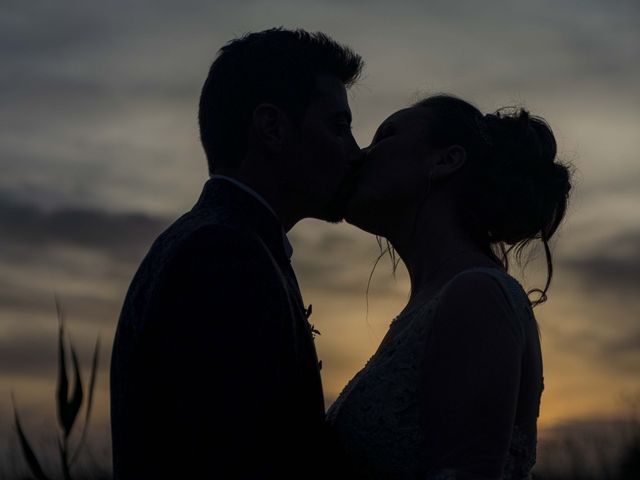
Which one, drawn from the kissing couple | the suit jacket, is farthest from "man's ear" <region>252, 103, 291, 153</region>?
the suit jacket

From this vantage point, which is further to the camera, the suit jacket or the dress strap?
the dress strap

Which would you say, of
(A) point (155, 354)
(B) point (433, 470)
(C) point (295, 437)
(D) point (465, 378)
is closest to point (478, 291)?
(D) point (465, 378)

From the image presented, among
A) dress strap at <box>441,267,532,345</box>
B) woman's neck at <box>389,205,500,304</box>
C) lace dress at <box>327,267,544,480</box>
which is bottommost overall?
lace dress at <box>327,267,544,480</box>

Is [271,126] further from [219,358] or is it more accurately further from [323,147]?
[219,358]

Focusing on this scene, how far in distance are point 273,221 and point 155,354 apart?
91cm

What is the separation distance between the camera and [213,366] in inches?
144

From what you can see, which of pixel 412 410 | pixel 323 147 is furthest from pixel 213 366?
pixel 323 147

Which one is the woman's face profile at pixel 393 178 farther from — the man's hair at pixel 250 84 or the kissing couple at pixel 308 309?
the man's hair at pixel 250 84

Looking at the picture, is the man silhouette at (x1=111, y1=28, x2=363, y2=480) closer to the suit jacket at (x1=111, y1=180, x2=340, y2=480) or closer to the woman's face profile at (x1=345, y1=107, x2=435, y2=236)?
the suit jacket at (x1=111, y1=180, x2=340, y2=480)

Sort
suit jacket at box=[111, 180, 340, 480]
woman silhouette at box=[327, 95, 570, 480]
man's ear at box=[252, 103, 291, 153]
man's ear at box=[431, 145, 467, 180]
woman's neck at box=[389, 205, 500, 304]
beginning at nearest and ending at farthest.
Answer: suit jacket at box=[111, 180, 340, 480] < woman silhouette at box=[327, 95, 570, 480] < man's ear at box=[252, 103, 291, 153] < woman's neck at box=[389, 205, 500, 304] < man's ear at box=[431, 145, 467, 180]

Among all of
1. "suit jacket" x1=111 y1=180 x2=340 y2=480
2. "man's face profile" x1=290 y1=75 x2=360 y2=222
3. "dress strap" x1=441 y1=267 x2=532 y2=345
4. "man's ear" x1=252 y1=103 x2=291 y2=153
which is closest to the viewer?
"suit jacket" x1=111 y1=180 x2=340 y2=480

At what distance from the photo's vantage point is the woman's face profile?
18.8ft

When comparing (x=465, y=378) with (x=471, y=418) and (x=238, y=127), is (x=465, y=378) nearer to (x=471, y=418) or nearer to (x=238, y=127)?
(x=471, y=418)

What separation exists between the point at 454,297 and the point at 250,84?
1.51 meters
